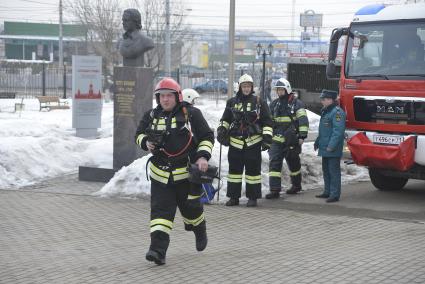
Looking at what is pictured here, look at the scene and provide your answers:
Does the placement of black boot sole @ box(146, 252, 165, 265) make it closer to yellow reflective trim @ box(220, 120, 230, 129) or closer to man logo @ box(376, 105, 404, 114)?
yellow reflective trim @ box(220, 120, 230, 129)

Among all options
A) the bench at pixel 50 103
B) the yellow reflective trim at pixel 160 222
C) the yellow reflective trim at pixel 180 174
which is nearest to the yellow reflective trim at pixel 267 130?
the yellow reflective trim at pixel 180 174

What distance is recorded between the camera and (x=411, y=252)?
7.91m

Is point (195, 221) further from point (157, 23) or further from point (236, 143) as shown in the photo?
point (157, 23)

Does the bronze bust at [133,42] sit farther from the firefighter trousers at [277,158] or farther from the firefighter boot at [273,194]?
the firefighter boot at [273,194]

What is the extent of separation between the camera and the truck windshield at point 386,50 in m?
11.7

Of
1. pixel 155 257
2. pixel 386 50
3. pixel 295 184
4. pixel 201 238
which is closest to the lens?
pixel 155 257

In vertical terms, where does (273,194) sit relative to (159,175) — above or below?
below

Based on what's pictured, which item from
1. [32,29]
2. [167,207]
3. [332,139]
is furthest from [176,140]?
[32,29]

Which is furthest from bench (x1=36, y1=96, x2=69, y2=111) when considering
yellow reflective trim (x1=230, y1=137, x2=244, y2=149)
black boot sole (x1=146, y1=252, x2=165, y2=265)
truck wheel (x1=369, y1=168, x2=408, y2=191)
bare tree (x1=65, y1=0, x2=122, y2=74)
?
black boot sole (x1=146, y1=252, x2=165, y2=265)

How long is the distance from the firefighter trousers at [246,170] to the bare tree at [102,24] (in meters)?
31.2

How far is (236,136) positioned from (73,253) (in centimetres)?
378

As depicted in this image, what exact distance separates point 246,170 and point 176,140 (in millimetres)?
3860

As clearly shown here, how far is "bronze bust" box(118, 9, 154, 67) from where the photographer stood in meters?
13.9

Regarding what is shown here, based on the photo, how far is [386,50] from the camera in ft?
39.4
